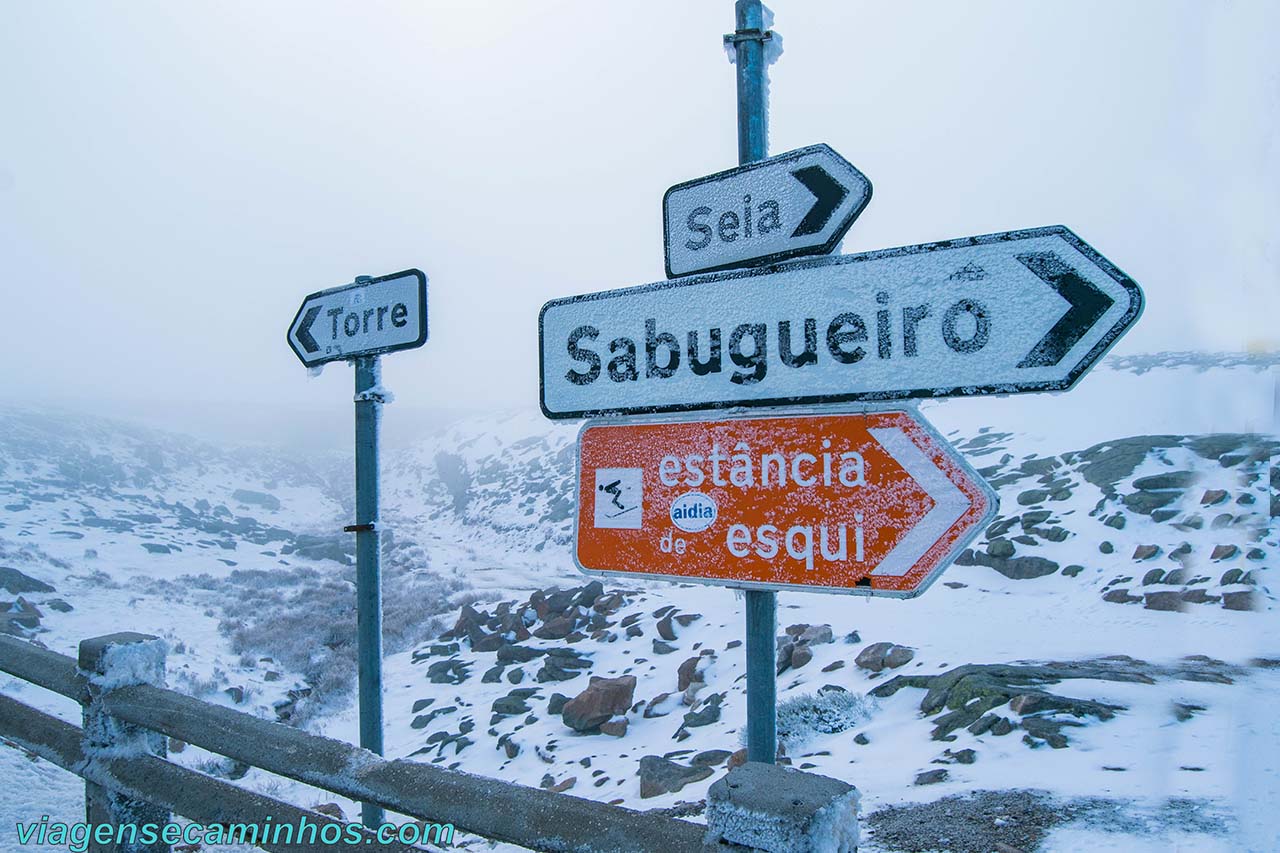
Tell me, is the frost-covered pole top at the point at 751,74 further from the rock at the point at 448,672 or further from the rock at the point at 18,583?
the rock at the point at 18,583

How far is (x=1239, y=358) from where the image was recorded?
3453 centimetres

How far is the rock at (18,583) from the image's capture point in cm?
1602

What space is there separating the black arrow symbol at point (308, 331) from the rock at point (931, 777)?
5.62 metres

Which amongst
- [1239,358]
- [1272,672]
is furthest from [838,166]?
[1239,358]

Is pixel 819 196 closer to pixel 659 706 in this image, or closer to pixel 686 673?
pixel 659 706

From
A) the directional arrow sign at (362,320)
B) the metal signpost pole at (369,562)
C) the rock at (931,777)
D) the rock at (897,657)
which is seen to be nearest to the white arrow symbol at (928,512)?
the directional arrow sign at (362,320)

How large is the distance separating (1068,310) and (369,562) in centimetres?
336

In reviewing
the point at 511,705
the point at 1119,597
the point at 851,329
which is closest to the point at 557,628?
the point at 511,705

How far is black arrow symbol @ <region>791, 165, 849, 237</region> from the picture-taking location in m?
1.99

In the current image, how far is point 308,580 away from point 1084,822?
78.8 feet

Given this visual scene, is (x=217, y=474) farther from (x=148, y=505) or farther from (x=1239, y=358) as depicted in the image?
(x=1239, y=358)

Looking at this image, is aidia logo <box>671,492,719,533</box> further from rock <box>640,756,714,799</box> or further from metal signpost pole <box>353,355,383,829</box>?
rock <box>640,756,714,799</box>

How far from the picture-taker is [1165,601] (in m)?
11.2

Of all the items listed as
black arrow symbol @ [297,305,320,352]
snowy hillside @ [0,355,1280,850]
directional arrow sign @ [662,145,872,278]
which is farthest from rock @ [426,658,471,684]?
directional arrow sign @ [662,145,872,278]
